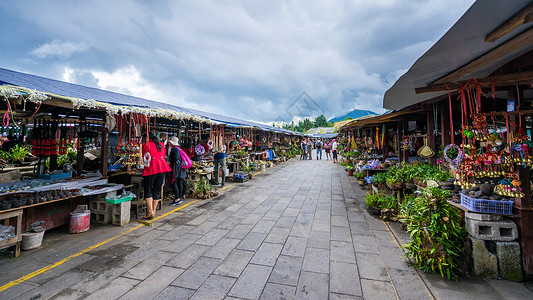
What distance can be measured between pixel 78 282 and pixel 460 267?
14.5ft

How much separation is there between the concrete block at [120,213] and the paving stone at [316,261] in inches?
136

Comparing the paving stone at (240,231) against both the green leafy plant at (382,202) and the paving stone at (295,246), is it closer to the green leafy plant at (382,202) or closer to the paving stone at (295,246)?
the paving stone at (295,246)

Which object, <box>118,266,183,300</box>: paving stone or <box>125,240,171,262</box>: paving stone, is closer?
<box>118,266,183,300</box>: paving stone

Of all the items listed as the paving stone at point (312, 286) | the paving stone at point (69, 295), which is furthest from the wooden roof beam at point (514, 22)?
the paving stone at point (69, 295)

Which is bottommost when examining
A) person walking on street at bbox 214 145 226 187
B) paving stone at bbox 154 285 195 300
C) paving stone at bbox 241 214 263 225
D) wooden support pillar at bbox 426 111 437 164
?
paving stone at bbox 154 285 195 300

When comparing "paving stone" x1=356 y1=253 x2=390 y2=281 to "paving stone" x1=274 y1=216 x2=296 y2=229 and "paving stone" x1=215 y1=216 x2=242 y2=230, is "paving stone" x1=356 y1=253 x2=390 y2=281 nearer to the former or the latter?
"paving stone" x1=274 y1=216 x2=296 y2=229

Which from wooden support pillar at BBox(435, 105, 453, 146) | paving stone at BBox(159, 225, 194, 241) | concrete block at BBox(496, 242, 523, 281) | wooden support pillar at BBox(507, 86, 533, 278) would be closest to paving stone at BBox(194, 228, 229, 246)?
paving stone at BBox(159, 225, 194, 241)

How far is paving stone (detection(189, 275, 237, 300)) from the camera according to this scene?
2326 mm

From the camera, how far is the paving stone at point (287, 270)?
8.55 ft

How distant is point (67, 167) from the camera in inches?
225

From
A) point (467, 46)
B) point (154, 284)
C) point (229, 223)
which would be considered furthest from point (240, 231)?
point (467, 46)

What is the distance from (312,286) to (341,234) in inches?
64.6

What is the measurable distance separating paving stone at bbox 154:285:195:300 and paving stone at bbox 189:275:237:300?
0.09 m

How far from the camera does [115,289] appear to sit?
243 cm
